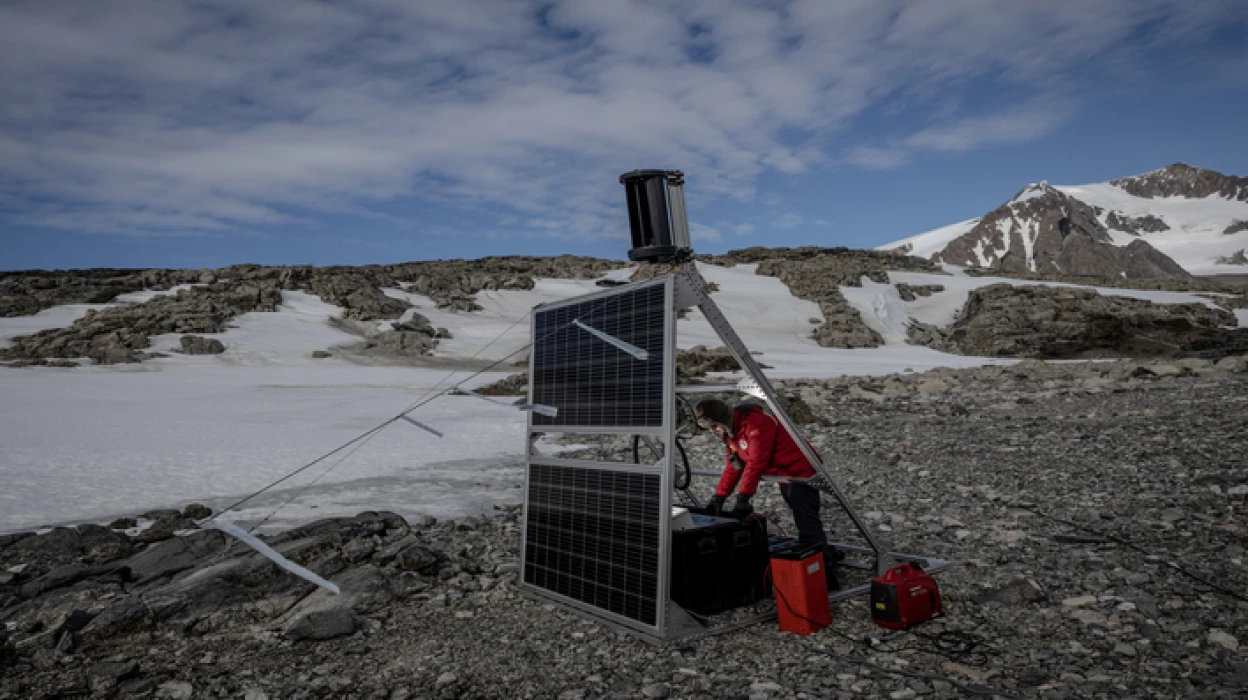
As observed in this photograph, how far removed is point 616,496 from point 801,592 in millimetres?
1533

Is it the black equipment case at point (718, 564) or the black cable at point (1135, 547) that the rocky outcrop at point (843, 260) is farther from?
the black equipment case at point (718, 564)

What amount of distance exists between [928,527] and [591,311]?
475 centimetres

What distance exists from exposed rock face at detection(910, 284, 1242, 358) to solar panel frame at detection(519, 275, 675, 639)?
43232 millimetres

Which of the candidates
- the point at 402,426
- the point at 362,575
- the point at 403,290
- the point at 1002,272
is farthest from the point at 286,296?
the point at 1002,272

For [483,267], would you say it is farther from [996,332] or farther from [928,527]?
[928,527]

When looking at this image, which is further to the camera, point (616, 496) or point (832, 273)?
point (832, 273)

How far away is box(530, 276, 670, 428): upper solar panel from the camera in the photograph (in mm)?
5773

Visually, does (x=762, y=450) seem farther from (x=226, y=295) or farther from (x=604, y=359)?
(x=226, y=295)

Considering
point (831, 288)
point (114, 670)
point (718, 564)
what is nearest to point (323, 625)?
point (114, 670)

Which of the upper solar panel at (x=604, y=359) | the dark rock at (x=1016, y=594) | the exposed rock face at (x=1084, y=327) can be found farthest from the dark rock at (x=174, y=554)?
the exposed rock face at (x=1084, y=327)

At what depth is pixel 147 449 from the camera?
14.3m

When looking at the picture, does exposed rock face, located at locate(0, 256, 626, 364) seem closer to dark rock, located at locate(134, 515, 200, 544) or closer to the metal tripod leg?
dark rock, located at locate(134, 515, 200, 544)

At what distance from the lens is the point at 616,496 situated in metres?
6.04

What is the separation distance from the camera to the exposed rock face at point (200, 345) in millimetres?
36000
